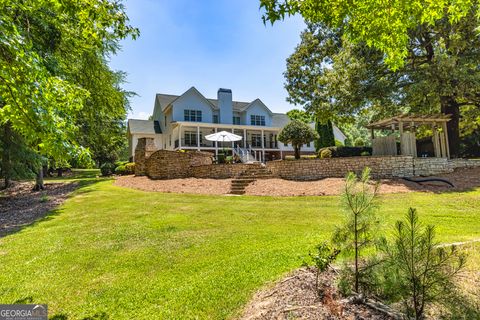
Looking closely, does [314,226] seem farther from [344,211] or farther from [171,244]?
[344,211]

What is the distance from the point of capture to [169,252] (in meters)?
5.10

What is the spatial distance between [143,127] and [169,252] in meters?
27.2

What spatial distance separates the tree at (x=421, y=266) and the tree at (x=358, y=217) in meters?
0.50

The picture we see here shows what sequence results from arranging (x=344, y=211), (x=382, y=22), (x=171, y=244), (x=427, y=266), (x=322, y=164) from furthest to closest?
(x=322, y=164) < (x=171, y=244) < (x=382, y=22) < (x=344, y=211) < (x=427, y=266)

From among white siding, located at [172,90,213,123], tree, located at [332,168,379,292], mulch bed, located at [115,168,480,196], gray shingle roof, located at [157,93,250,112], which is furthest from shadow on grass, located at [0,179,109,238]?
gray shingle roof, located at [157,93,250,112]

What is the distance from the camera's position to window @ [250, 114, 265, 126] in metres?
31.0

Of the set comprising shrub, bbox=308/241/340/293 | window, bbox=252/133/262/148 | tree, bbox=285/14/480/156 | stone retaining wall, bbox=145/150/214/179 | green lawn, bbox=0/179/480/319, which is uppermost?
tree, bbox=285/14/480/156

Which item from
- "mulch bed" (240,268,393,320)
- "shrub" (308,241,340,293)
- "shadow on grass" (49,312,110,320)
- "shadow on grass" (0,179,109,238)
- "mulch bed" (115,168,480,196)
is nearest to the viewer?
"mulch bed" (240,268,393,320)

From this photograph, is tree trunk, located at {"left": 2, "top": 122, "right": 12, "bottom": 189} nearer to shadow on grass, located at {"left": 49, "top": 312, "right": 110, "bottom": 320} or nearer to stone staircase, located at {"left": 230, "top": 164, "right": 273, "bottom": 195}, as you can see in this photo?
stone staircase, located at {"left": 230, "top": 164, "right": 273, "bottom": 195}

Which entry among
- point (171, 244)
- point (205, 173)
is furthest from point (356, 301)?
point (205, 173)

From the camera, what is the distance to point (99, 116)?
17.3 metres

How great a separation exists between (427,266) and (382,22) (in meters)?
3.33

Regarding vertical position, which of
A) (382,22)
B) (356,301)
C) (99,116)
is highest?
(99,116)

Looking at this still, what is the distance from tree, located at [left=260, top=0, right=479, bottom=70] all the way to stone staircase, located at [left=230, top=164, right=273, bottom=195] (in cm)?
991
